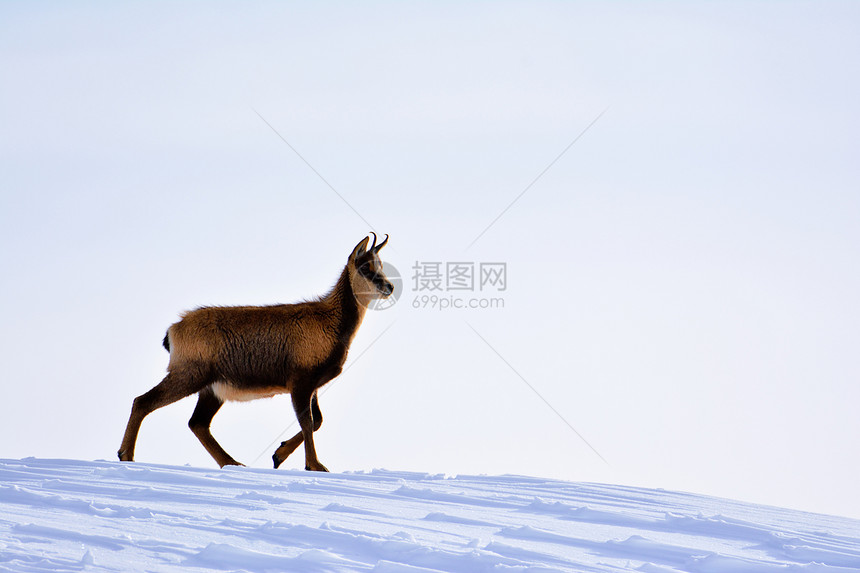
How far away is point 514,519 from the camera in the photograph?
5.70 meters

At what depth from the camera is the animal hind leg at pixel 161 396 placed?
7.98 metres

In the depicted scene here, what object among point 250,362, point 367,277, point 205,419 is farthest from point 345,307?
point 205,419

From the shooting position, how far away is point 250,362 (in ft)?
27.3

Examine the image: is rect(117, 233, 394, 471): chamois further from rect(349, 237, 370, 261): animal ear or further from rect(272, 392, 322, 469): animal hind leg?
rect(349, 237, 370, 261): animal ear

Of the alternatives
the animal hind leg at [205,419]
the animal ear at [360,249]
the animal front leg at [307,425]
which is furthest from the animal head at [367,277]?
the animal hind leg at [205,419]

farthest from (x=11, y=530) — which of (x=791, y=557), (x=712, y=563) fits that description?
(x=791, y=557)

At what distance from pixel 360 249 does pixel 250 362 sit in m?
1.49

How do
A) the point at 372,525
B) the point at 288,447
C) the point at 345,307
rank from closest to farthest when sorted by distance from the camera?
the point at 372,525, the point at 288,447, the point at 345,307

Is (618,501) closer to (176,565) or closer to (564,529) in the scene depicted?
(564,529)

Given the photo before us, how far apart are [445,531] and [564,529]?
0.77 m

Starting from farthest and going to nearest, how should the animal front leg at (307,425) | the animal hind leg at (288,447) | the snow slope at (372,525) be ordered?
the animal hind leg at (288,447)
the animal front leg at (307,425)
the snow slope at (372,525)

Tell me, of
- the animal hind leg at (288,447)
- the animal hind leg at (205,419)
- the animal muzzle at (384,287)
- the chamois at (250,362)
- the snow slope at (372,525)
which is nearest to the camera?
the snow slope at (372,525)

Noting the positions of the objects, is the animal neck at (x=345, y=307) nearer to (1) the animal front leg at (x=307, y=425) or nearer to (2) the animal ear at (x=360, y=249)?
(2) the animal ear at (x=360, y=249)

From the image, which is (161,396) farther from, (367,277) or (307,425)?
(367,277)
